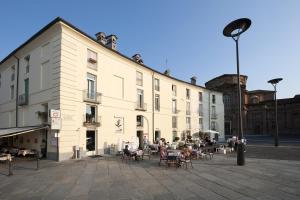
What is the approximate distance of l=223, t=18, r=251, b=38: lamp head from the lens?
12266 mm

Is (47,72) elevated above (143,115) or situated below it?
above

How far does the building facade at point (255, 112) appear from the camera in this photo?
49.1 m

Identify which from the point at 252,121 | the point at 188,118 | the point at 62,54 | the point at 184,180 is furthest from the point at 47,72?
the point at 252,121

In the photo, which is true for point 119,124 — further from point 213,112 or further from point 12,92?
point 213,112

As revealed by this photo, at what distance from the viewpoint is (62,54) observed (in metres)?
16.2

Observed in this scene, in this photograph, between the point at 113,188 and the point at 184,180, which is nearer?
the point at 113,188

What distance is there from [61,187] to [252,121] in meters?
57.2

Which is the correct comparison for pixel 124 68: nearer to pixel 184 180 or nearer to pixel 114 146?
pixel 114 146

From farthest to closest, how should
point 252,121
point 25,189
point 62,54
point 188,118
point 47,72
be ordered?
point 252,121 → point 188,118 → point 47,72 → point 62,54 → point 25,189

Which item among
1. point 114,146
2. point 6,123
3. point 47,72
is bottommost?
point 114,146

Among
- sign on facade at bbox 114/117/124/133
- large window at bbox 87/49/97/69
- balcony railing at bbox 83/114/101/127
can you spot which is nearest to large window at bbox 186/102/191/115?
sign on facade at bbox 114/117/124/133

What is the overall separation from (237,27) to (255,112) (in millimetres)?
49351

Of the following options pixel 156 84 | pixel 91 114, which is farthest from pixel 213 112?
pixel 91 114

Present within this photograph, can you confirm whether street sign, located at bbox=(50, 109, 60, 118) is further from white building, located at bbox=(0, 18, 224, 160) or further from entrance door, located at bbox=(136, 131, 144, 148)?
entrance door, located at bbox=(136, 131, 144, 148)
